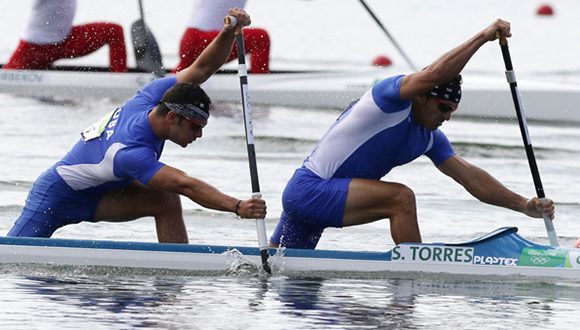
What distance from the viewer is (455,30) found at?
39.7 metres

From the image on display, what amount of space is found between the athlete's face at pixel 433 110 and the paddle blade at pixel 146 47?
374 inches

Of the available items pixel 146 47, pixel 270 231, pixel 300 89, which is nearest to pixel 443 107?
pixel 270 231

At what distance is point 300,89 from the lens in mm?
19031

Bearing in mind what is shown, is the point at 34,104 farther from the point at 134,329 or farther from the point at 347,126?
the point at 134,329

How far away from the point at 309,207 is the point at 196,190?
700mm

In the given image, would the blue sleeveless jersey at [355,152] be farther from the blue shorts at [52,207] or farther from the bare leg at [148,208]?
the blue shorts at [52,207]

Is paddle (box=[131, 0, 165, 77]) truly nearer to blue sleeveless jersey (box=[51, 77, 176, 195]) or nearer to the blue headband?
blue sleeveless jersey (box=[51, 77, 176, 195])

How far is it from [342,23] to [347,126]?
106 feet

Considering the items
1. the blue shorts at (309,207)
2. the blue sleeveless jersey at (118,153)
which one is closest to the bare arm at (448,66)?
the blue shorts at (309,207)

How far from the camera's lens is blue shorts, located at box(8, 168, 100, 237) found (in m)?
9.36

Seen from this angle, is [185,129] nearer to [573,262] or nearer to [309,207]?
[309,207]

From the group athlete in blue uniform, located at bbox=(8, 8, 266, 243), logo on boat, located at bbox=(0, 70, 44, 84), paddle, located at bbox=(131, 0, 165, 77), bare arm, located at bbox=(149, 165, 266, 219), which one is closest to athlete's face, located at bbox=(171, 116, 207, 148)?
athlete in blue uniform, located at bbox=(8, 8, 266, 243)

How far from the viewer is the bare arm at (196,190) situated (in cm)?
886

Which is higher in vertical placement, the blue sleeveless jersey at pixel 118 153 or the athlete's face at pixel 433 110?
the athlete's face at pixel 433 110
